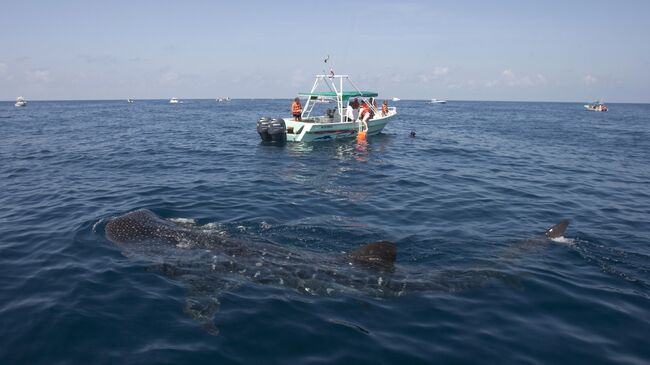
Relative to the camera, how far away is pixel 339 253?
29.9ft

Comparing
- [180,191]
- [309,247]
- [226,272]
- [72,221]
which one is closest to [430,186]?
[309,247]

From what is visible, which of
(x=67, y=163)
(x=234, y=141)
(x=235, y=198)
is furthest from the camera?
(x=234, y=141)

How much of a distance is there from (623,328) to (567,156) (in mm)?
20496

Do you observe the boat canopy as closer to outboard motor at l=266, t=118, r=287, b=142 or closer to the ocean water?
outboard motor at l=266, t=118, r=287, b=142

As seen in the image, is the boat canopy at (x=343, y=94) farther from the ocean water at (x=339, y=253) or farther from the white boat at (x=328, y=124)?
the ocean water at (x=339, y=253)

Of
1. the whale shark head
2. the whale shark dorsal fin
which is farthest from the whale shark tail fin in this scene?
the whale shark dorsal fin

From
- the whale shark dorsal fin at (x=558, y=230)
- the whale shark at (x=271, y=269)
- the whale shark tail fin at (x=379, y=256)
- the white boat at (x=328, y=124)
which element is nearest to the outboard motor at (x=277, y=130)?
the white boat at (x=328, y=124)

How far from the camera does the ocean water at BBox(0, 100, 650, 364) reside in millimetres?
6098

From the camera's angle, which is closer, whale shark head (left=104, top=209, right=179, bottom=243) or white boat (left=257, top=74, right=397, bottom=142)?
A: whale shark head (left=104, top=209, right=179, bottom=243)

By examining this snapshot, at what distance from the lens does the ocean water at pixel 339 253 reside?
240 inches

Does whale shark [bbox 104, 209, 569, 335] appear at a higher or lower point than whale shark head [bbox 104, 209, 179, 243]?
lower

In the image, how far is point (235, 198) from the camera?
14.1 metres

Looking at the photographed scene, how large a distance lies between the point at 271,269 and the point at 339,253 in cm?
165

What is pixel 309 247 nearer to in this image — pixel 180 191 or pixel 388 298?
pixel 388 298
